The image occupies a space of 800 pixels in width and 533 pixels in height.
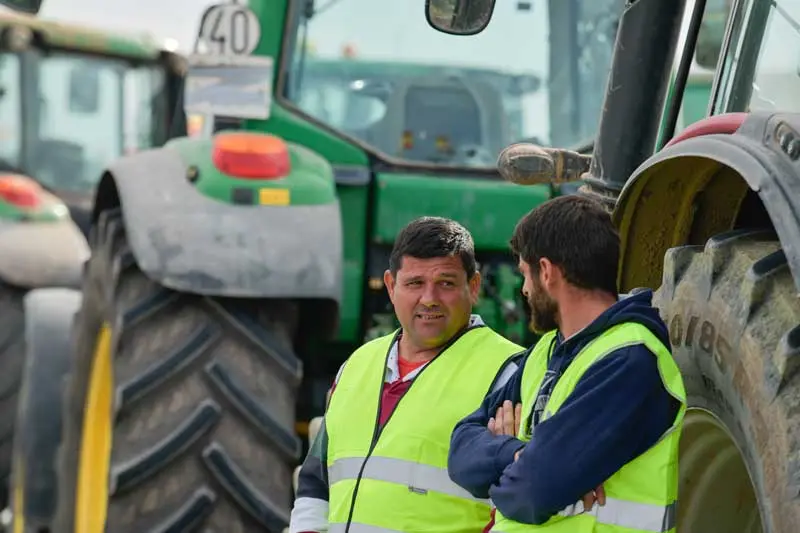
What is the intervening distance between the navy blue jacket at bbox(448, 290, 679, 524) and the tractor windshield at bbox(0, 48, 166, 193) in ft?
23.6

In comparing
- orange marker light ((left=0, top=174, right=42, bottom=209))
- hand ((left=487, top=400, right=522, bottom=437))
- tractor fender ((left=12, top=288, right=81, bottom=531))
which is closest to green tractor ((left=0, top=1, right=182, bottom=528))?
Result: orange marker light ((left=0, top=174, right=42, bottom=209))

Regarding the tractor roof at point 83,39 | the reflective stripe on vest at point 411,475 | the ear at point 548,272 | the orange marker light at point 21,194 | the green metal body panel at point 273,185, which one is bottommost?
the orange marker light at point 21,194

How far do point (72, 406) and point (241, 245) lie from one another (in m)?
1.16

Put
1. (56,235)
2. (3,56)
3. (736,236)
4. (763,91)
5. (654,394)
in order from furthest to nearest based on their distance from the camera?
(3,56), (56,235), (763,91), (736,236), (654,394)

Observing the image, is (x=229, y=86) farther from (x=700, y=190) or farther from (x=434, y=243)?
(x=700, y=190)

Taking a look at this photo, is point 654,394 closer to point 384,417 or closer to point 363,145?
point 384,417

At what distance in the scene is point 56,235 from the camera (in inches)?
263

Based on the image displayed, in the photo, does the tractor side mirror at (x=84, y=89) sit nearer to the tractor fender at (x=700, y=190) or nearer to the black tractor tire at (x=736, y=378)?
the tractor fender at (x=700, y=190)

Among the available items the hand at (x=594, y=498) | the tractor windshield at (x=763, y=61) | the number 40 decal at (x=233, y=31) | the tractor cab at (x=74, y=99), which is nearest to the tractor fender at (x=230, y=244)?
the number 40 decal at (x=233, y=31)

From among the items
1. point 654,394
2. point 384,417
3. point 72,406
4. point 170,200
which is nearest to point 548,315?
point 654,394

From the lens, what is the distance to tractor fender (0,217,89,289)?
20.7ft

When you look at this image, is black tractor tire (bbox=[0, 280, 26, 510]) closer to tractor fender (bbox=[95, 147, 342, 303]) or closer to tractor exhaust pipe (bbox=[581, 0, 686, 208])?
tractor fender (bbox=[95, 147, 342, 303])

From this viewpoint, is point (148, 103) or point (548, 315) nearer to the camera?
point (548, 315)

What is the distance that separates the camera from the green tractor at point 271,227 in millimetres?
4160
